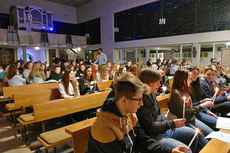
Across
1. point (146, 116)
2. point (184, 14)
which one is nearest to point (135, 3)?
point (184, 14)

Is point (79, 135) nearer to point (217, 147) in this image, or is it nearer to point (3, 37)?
point (217, 147)

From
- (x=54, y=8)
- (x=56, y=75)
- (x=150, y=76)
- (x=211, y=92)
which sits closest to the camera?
(x=150, y=76)

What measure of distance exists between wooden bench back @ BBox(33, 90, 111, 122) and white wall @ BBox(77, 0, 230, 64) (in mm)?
8200

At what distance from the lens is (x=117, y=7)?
513 inches

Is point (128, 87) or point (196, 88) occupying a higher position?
point (128, 87)

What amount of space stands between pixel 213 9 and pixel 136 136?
982cm

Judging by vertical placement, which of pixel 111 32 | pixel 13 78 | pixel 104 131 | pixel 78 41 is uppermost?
pixel 111 32

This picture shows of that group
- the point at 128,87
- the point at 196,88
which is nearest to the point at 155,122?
the point at 128,87

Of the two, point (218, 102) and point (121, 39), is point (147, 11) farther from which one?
point (218, 102)

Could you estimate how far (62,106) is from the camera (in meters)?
2.65

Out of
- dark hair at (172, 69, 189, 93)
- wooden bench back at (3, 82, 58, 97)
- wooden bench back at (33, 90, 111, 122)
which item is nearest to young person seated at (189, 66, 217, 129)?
dark hair at (172, 69, 189, 93)

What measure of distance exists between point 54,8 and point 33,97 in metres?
14.4

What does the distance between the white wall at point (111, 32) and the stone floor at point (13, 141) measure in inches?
360

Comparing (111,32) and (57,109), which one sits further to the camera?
(111,32)
